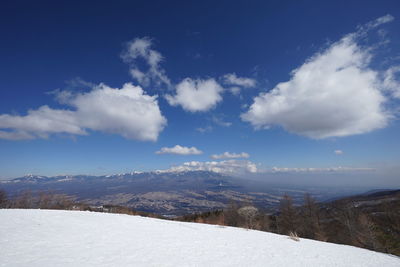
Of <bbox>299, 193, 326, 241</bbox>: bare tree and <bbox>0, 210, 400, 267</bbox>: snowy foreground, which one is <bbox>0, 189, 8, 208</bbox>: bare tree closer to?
<bbox>0, 210, 400, 267</bbox>: snowy foreground

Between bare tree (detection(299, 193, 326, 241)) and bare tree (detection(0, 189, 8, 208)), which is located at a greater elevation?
bare tree (detection(0, 189, 8, 208))

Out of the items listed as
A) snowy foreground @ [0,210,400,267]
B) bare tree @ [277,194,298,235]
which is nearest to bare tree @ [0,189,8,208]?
snowy foreground @ [0,210,400,267]

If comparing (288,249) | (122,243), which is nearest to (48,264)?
(122,243)

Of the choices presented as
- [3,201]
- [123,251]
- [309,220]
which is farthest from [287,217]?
[3,201]

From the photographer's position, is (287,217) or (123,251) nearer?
(123,251)

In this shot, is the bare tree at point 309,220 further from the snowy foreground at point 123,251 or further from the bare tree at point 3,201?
the bare tree at point 3,201

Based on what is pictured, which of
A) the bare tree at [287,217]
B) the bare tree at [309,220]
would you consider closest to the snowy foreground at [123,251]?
the bare tree at [309,220]

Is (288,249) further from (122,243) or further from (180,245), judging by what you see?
(122,243)

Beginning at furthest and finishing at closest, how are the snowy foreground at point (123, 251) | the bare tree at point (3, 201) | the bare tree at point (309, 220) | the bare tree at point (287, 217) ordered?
the bare tree at point (287, 217) < the bare tree at point (309, 220) < the bare tree at point (3, 201) < the snowy foreground at point (123, 251)

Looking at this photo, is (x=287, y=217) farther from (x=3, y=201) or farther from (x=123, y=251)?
(x=3, y=201)

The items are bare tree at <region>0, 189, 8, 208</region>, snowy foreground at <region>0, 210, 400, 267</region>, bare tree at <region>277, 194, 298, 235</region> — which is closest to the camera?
snowy foreground at <region>0, 210, 400, 267</region>

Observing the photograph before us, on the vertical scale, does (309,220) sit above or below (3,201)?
below

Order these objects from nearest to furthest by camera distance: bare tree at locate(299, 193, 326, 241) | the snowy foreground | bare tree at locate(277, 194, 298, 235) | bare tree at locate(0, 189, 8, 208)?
the snowy foreground → bare tree at locate(0, 189, 8, 208) → bare tree at locate(299, 193, 326, 241) → bare tree at locate(277, 194, 298, 235)

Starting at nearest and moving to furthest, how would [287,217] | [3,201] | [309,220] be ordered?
[309,220] < [3,201] < [287,217]
